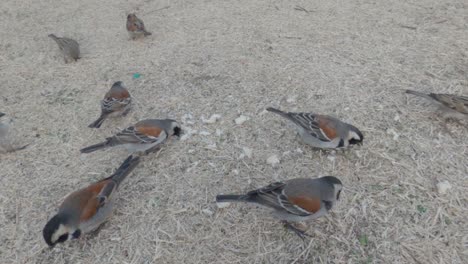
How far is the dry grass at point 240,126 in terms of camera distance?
3.43 m

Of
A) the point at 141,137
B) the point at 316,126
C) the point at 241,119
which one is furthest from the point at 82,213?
the point at 316,126

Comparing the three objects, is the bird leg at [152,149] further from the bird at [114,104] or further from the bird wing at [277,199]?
the bird wing at [277,199]

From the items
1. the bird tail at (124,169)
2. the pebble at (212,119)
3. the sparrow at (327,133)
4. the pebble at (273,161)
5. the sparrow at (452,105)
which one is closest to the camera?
the bird tail at (124,169)

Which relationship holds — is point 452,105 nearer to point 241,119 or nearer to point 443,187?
point 443,187

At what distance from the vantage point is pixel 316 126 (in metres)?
4.07

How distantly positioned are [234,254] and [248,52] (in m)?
3.85

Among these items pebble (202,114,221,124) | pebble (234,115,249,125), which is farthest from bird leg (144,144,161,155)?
pebble (234,115,249,125)

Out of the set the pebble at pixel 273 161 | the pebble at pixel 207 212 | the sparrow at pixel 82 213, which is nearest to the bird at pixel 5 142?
the sparrow at pixel 82 213

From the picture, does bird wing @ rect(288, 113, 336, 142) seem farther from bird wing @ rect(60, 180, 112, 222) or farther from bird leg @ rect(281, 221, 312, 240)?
bird wing @ rect(60, 180, 112, 222)

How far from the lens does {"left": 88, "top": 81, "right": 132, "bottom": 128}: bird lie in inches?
184

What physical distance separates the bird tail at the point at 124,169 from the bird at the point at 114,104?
91 centimetres

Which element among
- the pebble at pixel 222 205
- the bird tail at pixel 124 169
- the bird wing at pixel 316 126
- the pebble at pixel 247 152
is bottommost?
the pebble at pixel 247 152

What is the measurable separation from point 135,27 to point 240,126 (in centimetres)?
331

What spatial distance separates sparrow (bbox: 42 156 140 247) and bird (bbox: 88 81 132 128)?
1285mm
